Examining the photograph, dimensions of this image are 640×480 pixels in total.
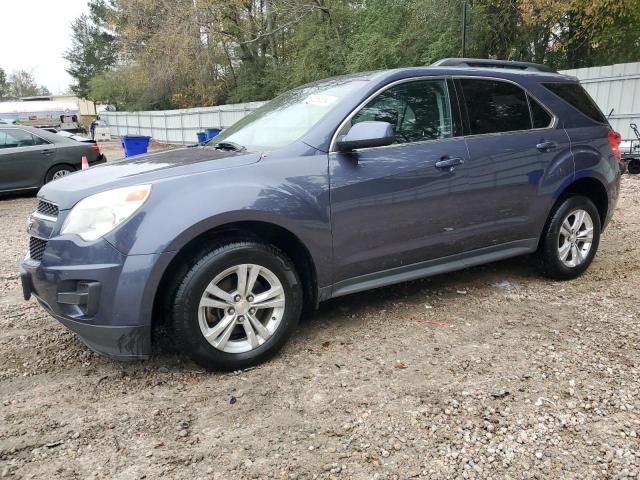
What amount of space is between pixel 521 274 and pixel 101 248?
11.9 feet

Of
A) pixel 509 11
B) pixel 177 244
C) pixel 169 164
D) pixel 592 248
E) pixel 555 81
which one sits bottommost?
pixel 592 248

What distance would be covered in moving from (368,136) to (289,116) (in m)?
0.81

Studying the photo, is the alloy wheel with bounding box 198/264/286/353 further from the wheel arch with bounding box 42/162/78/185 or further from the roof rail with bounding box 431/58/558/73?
the wheel arch with bounding box 42/162/78/185

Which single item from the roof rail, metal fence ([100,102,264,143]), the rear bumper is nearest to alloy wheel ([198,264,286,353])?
the rear bumper

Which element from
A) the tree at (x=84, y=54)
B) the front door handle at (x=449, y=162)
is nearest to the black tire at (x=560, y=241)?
the front door handle at (x=449, y=162)

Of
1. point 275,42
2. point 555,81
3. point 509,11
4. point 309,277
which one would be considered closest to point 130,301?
point 309,277

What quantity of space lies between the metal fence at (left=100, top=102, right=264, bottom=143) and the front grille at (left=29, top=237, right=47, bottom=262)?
1686 cm

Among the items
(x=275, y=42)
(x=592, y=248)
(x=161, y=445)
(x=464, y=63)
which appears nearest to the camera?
(x=161, y=445)

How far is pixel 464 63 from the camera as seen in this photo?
4164mm

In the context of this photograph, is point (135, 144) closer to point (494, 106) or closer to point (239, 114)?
point (494, 106)

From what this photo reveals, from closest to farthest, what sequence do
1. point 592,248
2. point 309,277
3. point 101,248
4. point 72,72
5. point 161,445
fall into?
point 161,445, point 101,248, point 309,277, point 592,248, point 72,72

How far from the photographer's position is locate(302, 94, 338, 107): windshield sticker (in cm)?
350

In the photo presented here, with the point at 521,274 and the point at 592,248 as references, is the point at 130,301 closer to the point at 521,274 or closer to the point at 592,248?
the point at 521,274

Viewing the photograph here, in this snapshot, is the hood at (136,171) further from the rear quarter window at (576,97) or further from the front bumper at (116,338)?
the rear quarter window at (576,97)
